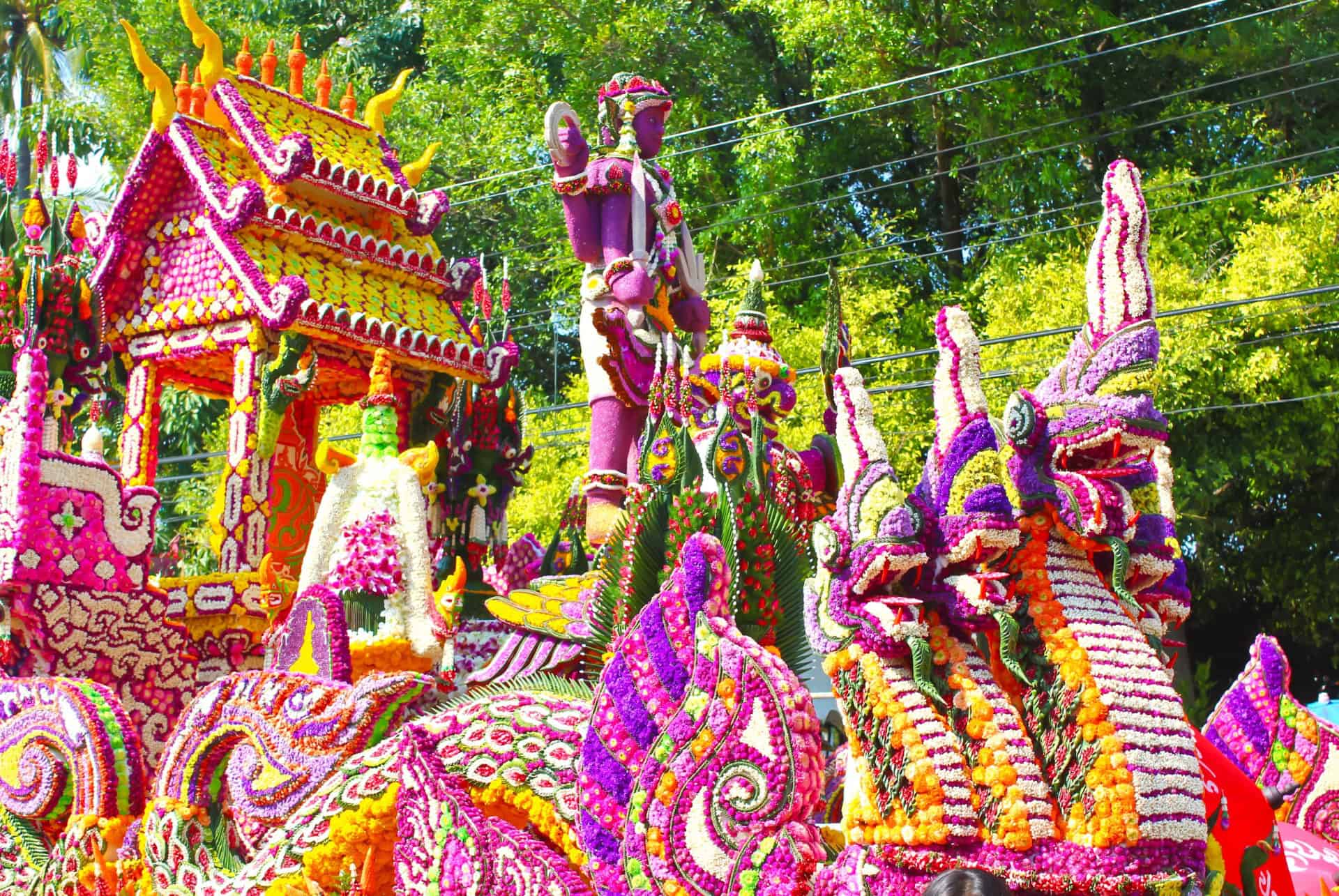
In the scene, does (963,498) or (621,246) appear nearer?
(963,498)

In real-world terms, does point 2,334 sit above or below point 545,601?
Result: above

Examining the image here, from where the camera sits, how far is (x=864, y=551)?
360 centimetres

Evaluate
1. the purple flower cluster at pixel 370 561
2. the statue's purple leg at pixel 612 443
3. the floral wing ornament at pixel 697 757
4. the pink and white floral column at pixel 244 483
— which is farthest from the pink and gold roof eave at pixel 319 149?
the floral wing ornament at pixel 697 757

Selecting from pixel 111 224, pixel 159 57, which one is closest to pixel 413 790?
pixel 111 224

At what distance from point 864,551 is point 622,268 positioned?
166 inches

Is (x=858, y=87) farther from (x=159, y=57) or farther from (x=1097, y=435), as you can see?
(x=1097, y=435)

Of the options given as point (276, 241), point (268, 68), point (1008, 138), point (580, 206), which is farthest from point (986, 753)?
point (1008, 138)

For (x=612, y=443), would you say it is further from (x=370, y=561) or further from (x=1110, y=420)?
(x=1110, y=420)

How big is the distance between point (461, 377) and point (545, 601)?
2811 mm

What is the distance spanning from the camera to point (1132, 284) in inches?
146

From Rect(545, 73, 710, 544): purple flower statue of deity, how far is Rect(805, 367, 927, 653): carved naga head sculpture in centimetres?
338

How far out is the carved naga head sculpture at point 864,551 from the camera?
3.56m

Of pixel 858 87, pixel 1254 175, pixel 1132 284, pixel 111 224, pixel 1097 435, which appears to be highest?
pixel 858 87

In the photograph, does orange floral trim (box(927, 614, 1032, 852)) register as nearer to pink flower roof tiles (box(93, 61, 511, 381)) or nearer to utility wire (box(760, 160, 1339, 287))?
pink flower roof tiles (box(93, 61, 511, 381))
